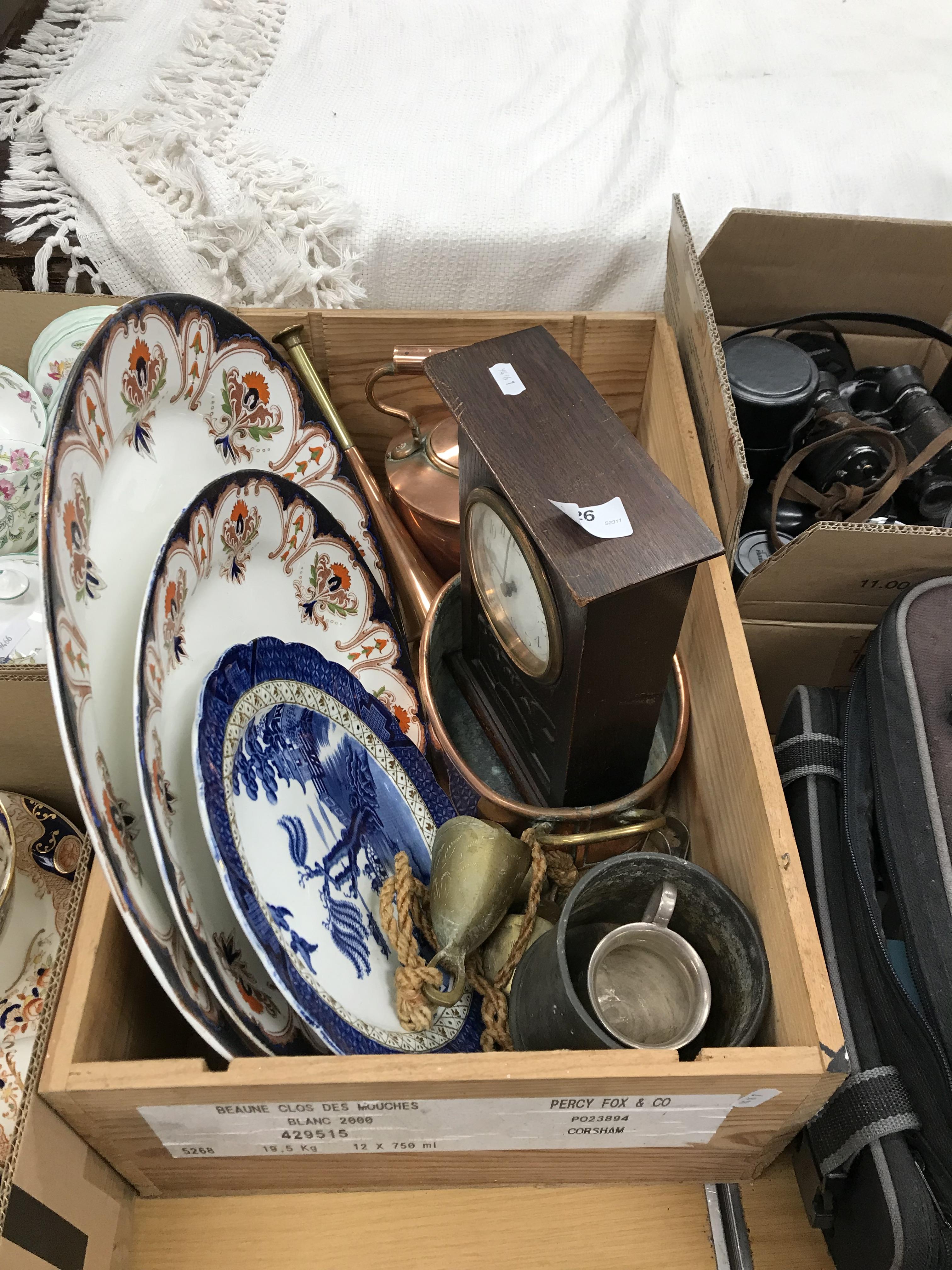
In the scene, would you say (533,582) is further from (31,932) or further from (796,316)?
(796,316)

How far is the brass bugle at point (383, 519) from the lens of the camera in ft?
2.77

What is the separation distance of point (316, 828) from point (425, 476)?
1.29 feet

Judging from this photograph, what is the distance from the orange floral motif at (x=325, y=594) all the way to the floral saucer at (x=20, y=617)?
0.21 metres

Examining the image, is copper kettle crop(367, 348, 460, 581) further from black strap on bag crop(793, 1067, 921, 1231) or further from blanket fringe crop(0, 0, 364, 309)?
black strap on bag crop(793, 1067, 921, 1231)

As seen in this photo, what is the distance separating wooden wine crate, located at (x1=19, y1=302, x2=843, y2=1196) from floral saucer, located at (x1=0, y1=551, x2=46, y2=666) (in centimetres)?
22

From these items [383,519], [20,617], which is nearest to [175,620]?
[20,617]

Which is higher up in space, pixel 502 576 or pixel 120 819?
pixel 502 576

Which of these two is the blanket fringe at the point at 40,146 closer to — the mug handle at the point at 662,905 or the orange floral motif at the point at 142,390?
the orange floral motif at the point at 142,390

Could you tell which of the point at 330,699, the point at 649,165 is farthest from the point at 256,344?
the point at 649,165

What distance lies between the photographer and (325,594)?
754 mm

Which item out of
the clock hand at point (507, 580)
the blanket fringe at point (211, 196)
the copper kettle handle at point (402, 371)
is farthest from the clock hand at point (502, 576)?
the blanket fringe at point (211, 196)

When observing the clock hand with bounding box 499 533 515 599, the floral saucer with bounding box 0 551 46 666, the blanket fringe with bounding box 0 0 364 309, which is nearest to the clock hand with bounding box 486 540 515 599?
the clock hand with bounding box 499 533 515 599

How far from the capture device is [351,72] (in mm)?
1140

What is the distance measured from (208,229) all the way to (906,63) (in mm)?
1069
